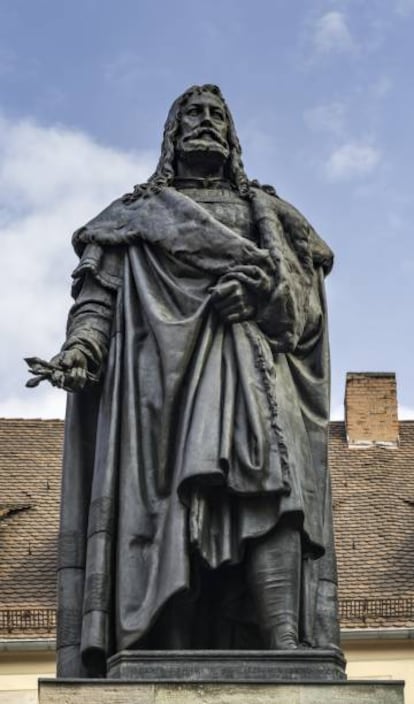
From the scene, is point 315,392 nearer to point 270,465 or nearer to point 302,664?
point 270,465

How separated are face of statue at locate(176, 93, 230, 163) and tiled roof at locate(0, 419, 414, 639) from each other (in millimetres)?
18632

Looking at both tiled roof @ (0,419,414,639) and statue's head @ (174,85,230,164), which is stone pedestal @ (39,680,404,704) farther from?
tiled roof @ (0,419,414,639)

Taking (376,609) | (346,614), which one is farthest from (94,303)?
(376,609)

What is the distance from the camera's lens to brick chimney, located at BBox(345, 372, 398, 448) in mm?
37531

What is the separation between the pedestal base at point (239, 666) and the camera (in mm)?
10609

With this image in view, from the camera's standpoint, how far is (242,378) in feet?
38.0

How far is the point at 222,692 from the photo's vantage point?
1036 cm

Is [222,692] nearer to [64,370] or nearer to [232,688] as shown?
[232,688]

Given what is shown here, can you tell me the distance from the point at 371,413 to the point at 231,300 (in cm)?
2636

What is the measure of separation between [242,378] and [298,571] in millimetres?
1006

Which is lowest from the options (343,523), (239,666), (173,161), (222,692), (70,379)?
(222,692)

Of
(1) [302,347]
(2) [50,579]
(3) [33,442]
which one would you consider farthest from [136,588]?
(3) [33,442]

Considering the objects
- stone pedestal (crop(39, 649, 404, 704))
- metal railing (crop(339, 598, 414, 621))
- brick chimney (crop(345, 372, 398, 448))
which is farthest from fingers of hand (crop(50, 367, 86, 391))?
brick chimney (crop(345, 372, 398, 448))

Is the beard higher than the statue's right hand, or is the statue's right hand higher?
the beard
